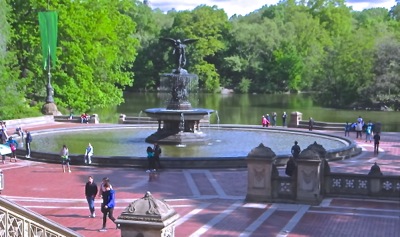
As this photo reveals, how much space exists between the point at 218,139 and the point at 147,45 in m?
74.9

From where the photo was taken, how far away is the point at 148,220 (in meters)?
8.70

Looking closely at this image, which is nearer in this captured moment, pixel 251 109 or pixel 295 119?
pixel 295 119

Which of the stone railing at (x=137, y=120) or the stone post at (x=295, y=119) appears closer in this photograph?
the stone post at (x=295, y=119)

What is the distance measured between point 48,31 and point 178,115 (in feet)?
58.2

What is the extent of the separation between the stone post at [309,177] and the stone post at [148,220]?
31.4ft

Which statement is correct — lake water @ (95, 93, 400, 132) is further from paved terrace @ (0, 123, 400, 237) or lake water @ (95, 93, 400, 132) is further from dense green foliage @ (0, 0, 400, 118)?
paved terrace @ (0, 123, 400, 237)

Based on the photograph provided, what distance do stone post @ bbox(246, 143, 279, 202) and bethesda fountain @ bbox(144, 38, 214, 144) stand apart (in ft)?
38.4

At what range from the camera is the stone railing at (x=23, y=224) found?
9492mm

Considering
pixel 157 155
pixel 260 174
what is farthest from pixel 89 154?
pixel 260 174

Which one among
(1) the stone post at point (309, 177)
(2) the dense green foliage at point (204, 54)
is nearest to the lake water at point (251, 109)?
(2) the dense green foliage at point (204, 54)

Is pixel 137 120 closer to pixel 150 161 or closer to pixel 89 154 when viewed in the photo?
pixel 89 154

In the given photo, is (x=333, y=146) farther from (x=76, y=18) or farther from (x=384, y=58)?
(x=384, y=58)

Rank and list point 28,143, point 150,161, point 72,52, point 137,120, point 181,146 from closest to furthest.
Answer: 1. point 150,161
2. point 28,143
3. point 181,146
4. point 137,120
5. point 72,52

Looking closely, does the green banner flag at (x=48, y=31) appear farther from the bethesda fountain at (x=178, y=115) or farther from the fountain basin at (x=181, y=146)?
the bethesda fountain at (x=178, y=115)
